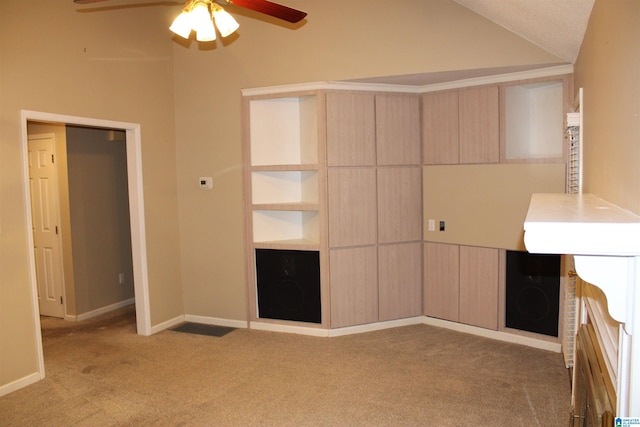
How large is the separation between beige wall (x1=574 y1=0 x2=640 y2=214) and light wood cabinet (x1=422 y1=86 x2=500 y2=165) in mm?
1840

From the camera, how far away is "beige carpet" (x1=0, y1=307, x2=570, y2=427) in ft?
10.6

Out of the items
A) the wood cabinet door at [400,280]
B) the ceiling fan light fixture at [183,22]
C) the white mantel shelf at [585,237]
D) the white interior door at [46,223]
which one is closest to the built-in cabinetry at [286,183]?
the wood cabinet door at [400,280]

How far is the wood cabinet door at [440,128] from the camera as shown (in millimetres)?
4734

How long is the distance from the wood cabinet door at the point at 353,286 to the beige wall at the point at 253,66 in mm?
1005

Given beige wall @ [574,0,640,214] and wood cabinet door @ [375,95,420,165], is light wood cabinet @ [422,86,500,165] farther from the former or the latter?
beige wall @ [574,0,640,214]

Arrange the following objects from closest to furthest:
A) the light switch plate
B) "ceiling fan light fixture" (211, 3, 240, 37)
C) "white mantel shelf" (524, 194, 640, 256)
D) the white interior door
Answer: "white mantel shelf" (524, 194, 640, 256) < "ceiling fan light fixture" (211, 3, 240, 37) < the light switch plate < the white interior door

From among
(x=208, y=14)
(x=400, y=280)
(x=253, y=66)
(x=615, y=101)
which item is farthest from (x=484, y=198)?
(x=208, y=14)

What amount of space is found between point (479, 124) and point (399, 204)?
3.55ft

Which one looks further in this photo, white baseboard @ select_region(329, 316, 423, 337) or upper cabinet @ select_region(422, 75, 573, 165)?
white baseboard @ select_region(329, 316, 423, 337)

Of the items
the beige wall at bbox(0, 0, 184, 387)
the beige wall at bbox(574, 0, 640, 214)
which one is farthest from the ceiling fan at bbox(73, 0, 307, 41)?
the beige wall at bbox(574, 0, 640, 214)

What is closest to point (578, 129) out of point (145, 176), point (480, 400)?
point (480, 400)

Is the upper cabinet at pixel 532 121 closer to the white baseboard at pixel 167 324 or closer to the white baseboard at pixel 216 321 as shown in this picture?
the white baseboard at pixel 216 321

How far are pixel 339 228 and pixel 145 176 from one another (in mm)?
1990

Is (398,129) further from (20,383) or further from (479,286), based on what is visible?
(20,383)
